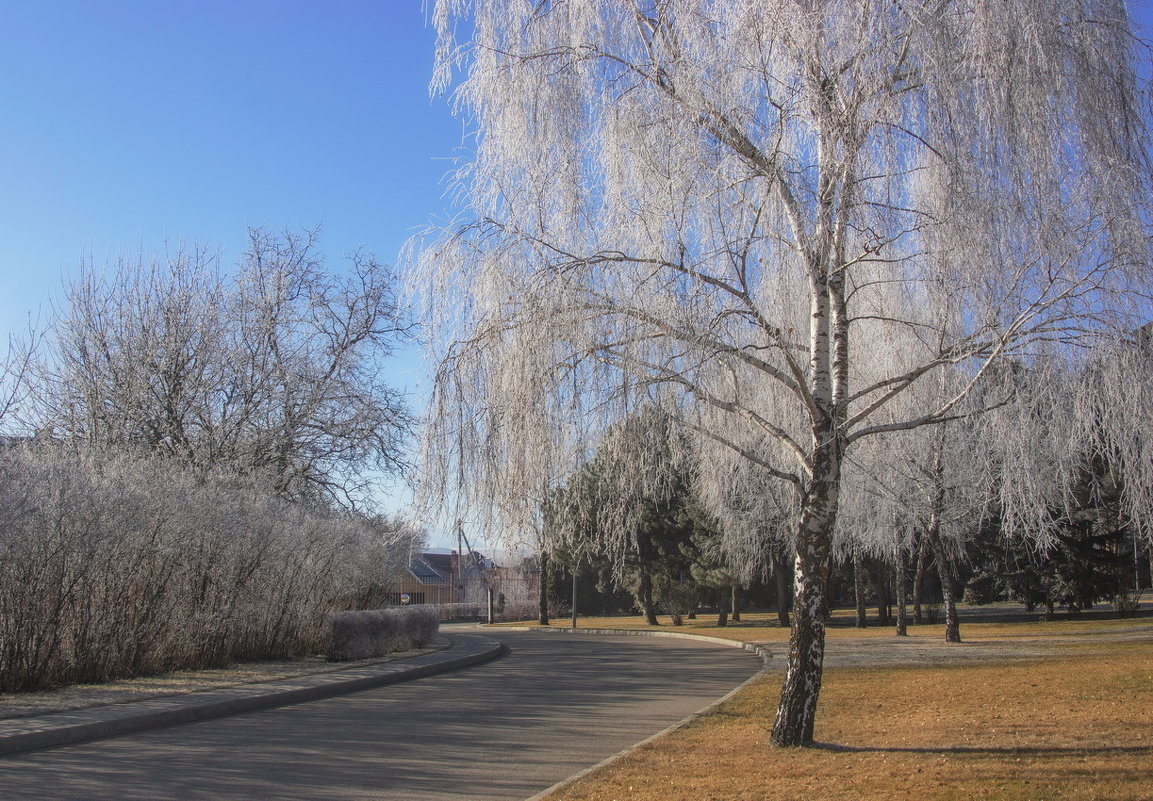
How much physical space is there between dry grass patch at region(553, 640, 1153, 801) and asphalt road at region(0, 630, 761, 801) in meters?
0.84

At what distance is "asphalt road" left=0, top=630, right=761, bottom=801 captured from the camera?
695 cm

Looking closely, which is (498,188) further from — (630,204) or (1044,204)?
(1044,204)

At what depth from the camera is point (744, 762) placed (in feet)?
23.4

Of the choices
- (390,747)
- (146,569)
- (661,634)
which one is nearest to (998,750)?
(390,747)

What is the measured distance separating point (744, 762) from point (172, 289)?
19422mm

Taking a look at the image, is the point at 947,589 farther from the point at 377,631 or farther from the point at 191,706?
the point at 191,706

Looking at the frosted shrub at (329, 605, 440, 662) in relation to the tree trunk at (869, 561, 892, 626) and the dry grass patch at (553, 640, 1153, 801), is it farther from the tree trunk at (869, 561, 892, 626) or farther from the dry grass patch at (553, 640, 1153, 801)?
the tree trunk at (869, 561, 892, 626)

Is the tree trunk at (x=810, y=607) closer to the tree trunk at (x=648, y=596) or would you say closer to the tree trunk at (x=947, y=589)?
the tree trunk at (x=947, y=589)

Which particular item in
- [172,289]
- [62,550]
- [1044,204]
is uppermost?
[172,289]

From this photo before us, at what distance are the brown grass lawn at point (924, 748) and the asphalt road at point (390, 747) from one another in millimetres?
838

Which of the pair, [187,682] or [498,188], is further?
[187,682]

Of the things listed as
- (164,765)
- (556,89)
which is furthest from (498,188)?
(164,765)

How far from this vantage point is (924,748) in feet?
24.7

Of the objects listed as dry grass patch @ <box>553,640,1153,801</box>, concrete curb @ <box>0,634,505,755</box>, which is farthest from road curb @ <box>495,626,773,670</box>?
concrete curb @ <box>0,634,505,755</box>
